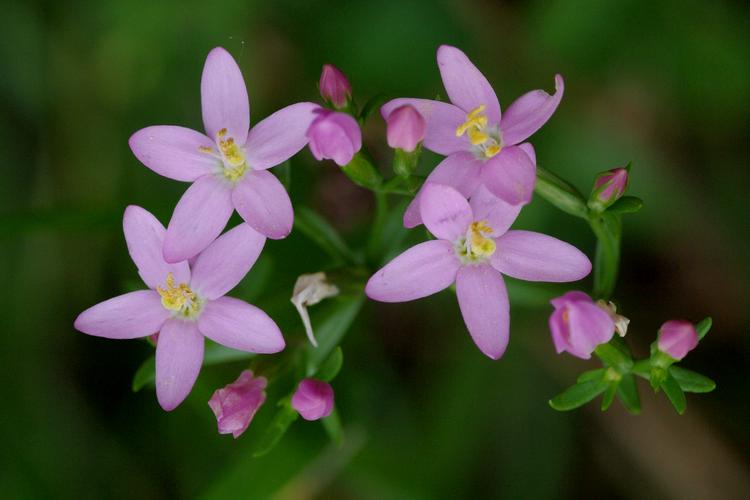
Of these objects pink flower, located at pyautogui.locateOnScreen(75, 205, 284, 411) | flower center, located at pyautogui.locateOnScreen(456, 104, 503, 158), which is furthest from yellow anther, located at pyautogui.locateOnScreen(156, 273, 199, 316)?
flower center, located at pyautogui.locateOnScreen(456, 104, 503, 158)

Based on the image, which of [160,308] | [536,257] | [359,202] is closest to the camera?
[536,257]

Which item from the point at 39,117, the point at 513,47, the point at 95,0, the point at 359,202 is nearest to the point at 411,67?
the point at 513,47

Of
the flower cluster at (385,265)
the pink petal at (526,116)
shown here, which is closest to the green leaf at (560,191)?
the flower cluster at (385,265)

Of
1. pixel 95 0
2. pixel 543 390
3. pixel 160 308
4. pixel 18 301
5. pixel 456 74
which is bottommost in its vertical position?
pixel 543 390

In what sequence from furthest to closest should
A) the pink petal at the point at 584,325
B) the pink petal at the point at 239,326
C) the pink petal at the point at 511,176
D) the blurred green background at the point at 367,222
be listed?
the blurred green background at the point at 367,222 → the pink petal at the point at 239,326 → the pink petal at the point at 511,176 → the pink petal at the point at 584,325

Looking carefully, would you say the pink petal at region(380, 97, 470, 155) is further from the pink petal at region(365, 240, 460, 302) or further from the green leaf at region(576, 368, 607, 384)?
the green leaf at region(576, 368, 607, 384)

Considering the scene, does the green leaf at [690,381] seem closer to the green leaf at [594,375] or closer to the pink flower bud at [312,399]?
the green leaf at [594,375]

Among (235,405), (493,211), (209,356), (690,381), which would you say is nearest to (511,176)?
(493,211)

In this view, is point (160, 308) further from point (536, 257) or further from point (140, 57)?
point (140, 57)
